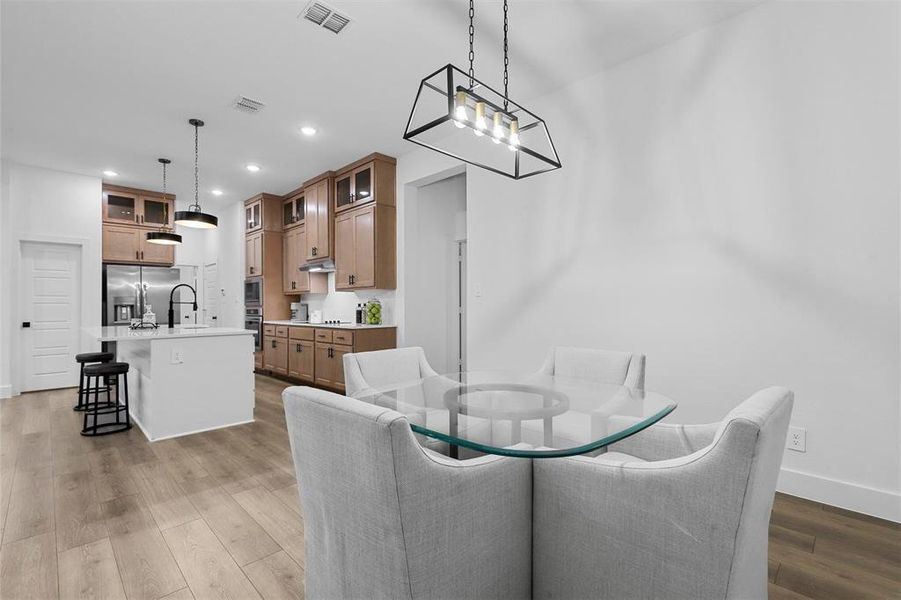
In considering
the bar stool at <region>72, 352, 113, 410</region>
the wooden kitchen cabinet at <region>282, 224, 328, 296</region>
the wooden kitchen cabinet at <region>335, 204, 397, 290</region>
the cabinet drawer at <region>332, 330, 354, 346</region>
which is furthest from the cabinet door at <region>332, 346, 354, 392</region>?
the bar stool at <region>72, 352, 113, 410</region>

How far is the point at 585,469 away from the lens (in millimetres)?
1234

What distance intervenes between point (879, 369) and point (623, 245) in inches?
59.4

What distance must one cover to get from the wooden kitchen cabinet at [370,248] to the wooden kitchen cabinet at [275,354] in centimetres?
146

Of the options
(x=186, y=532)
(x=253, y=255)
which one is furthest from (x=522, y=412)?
(x=253, y=255)

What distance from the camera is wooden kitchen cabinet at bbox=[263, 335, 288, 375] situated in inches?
239

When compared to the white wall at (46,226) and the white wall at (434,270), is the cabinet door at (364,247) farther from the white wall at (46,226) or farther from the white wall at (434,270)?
the white wall at (46,226)

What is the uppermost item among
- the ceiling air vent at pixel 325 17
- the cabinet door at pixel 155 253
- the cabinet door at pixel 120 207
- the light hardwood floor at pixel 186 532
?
the ceiling air vent at pixel 325 17

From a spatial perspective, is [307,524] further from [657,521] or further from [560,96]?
[560,96]

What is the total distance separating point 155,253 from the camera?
664 centimetres

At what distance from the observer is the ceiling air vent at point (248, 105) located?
12.0 ft

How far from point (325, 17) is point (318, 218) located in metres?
3.51

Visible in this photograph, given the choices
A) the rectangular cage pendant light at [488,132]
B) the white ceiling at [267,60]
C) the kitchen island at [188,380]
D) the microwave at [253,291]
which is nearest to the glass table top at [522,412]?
the rectangular cage pendant light at [488,132]

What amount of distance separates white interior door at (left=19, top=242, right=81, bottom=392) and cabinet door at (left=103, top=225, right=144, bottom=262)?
0.46 meters

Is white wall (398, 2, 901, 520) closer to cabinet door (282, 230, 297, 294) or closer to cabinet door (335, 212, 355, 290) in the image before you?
cabinet door (335, 212, 355, 290)
